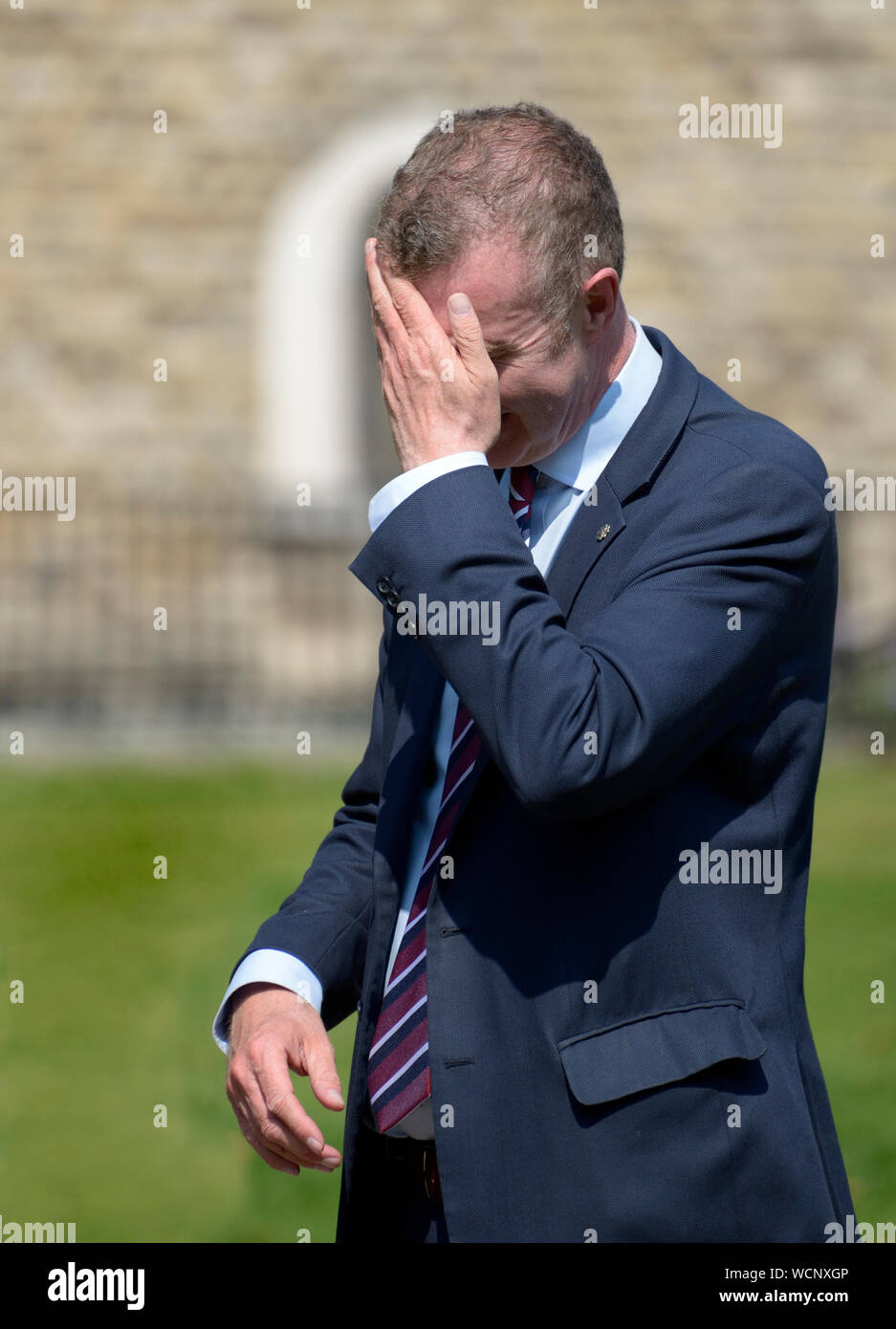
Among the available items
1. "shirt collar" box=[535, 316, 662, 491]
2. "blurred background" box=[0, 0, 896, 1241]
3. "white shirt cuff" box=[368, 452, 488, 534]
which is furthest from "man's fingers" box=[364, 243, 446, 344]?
"blurred background" box=[0, 0, 896, 1241]

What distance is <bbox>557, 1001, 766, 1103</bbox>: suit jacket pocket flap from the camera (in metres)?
1.81

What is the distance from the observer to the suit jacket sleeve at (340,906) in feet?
7.19

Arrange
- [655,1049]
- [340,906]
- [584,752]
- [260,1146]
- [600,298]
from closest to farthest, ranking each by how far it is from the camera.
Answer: [584,752], [655,1049], [600,298], [260,1146], [340,906]

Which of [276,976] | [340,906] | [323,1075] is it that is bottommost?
[323,1075]

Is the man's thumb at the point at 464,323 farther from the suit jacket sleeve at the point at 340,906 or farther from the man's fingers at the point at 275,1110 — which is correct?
the man's fingers at the point at 275,1110

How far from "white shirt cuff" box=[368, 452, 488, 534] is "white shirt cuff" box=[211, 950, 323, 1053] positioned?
2.14ft

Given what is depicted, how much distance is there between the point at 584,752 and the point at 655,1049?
1.23 feet

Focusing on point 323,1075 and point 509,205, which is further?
point 323,1075

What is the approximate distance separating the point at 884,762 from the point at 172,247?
5.88m

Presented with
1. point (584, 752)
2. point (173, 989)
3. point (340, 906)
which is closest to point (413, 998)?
point (340, 906)

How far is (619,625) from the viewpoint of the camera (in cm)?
179

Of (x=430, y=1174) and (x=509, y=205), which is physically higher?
(x=509, y=205)

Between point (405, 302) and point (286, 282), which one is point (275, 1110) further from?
point (286, 282)

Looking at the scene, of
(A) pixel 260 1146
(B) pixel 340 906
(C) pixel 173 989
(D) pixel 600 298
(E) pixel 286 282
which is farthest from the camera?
(E) pixel 286 282
